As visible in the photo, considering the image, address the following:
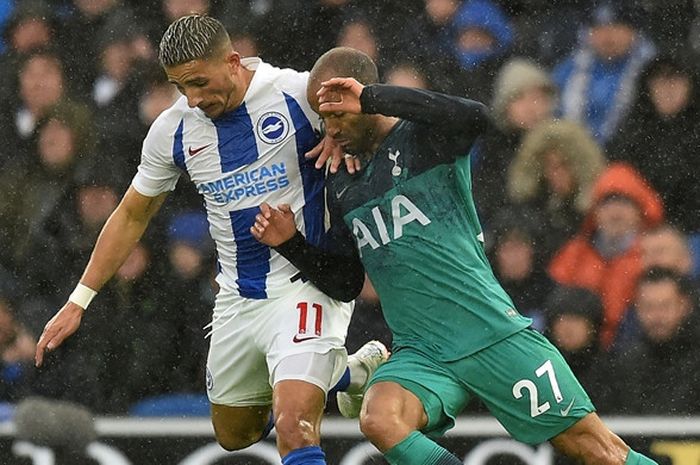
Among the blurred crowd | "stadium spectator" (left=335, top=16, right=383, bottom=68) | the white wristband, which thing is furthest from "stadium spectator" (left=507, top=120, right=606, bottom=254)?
the white wristband

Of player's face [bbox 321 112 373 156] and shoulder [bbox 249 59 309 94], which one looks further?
shoulder [bbox 249 59 309 94]

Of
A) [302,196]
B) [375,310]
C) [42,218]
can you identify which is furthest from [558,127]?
[42,218]

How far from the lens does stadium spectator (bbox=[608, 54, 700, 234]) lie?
759 centimetres

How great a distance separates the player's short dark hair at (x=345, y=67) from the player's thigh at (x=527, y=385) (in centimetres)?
108

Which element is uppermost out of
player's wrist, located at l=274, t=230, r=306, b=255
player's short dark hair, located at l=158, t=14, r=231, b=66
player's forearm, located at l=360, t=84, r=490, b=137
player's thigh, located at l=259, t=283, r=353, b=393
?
player's short dark hair, located at l=158, t=14, r=231, b=66

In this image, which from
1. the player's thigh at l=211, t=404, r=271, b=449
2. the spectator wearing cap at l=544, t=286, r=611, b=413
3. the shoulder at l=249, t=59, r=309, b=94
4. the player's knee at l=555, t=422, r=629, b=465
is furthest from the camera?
the spectator wearing cap at l=544, t=286, r=611, b=413

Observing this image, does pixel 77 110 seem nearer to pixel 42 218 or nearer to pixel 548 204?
pixel 42 218

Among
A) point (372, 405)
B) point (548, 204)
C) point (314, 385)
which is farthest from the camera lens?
point (548, 204)

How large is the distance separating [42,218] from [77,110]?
58 cm

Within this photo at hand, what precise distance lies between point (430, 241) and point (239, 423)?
4.88 feet

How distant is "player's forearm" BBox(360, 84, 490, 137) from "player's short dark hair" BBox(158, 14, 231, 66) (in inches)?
28.1

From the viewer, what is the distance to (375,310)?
7.61 meters

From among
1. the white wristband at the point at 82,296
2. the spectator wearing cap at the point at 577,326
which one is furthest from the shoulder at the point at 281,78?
the spectator wearing cap at the point at 577,326

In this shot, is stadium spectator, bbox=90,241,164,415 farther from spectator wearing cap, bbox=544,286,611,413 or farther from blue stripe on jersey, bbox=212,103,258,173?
blue stripe on jersey, bbox=212,103,258,173
